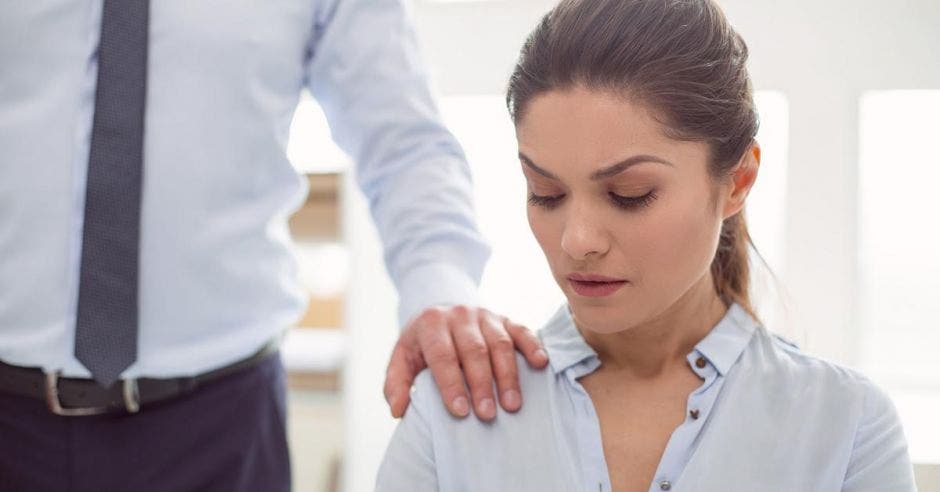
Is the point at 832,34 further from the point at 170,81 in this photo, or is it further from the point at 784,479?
the point at 170,81

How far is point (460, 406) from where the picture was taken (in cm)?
115

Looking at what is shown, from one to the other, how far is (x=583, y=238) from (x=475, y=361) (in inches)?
8.6

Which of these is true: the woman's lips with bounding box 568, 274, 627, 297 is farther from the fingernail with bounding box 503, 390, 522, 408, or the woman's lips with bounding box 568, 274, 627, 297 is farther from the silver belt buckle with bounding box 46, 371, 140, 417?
the silver belt buckle with bounding box 46, 371, 140, 417

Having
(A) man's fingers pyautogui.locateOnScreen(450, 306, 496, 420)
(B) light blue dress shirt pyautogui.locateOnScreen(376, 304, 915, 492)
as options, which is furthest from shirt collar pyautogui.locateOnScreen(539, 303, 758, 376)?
(A) man's fingers pyautogui.locateOnScreen(450, 306, 496, 420)

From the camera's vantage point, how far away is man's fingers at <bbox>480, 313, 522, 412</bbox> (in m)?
1.18

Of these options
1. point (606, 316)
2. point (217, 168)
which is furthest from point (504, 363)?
point (217, 168)

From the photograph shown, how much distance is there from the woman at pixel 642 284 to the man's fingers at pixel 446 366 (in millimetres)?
→ 27

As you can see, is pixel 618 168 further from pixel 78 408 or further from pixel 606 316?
pixel 78 408

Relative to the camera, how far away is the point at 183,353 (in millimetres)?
1325

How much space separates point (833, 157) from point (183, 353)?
4.78 feet

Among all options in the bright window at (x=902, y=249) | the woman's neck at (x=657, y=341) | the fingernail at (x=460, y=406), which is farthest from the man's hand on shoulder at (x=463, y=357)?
the bright window at (x=902, y=249)

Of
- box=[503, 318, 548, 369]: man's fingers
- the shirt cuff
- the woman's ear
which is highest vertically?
the woman's ear

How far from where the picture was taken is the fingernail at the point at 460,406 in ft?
3.77

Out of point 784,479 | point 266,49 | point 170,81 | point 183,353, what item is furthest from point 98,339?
point 784,479
